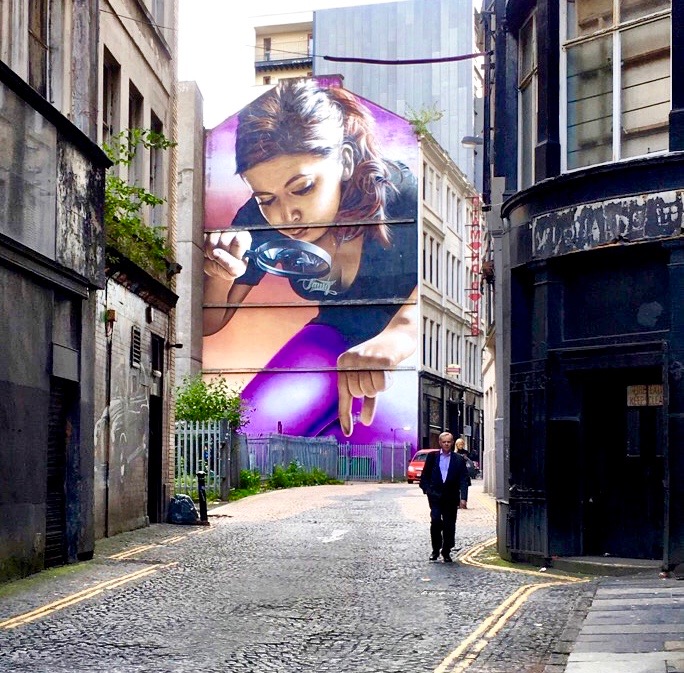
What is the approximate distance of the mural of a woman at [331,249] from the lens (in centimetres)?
5797

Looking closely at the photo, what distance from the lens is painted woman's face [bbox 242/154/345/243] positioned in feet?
191

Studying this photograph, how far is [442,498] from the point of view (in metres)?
17.2

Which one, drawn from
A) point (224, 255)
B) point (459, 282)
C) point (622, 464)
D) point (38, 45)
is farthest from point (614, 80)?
point (459, 282)

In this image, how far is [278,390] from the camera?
191 feet

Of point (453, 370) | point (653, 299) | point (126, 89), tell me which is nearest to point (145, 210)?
point (126, 89)

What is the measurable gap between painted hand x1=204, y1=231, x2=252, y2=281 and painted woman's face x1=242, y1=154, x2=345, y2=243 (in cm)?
194

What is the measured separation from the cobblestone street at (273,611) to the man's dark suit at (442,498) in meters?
0.47

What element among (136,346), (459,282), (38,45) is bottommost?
(136,346)

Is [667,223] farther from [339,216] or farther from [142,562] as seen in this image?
[339,216]

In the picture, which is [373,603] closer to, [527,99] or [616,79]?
[616,79]

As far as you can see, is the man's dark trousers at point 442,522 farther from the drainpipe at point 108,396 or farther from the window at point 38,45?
the window at point 38,45

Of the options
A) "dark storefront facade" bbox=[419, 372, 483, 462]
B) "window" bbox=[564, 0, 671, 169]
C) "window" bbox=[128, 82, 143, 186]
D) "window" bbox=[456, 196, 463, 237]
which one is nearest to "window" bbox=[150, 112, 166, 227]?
"window" bbox=[128, 82, 143, 186]

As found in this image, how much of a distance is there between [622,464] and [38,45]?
896 cm

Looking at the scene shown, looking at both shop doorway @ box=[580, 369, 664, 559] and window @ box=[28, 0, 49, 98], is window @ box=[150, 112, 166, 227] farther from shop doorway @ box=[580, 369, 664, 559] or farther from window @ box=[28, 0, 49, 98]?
shop doorway @ box=[580, 369, 664, 559]
